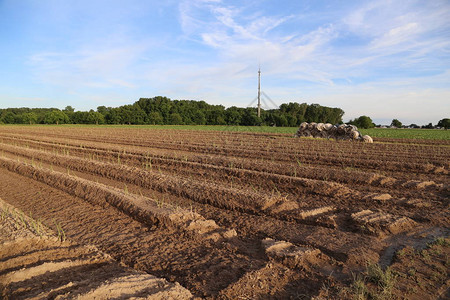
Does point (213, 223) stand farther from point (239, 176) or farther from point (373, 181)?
point (373, 181)

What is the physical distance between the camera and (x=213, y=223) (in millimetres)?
4598

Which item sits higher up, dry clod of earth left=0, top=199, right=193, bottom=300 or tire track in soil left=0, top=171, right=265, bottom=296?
dry clod of earth left=0, top=199, right=193, bottom=300

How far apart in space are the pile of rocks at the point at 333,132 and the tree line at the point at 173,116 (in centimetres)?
4189

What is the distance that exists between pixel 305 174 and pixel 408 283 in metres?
5.37

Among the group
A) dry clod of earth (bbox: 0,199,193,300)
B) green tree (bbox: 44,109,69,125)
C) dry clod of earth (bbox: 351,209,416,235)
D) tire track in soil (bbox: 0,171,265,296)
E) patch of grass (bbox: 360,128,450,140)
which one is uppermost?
green tree (bbox: 44,109,69,125)

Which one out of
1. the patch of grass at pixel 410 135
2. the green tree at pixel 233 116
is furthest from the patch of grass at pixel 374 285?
the green tree at pixel 233 116

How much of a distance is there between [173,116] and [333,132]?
190 feet

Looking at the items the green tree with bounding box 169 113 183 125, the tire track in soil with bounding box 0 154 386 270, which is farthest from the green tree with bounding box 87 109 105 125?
the tire track in soil with bounding box 0 154 386 270

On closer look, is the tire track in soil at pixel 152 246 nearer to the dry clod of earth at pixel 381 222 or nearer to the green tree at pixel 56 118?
the dry clod of earth at pixel 381 222

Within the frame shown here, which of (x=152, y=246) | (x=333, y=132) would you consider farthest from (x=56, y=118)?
(x=152, y=246)

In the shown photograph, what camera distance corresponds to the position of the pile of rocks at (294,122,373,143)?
66.4 ft

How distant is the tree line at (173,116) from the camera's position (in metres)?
71.1

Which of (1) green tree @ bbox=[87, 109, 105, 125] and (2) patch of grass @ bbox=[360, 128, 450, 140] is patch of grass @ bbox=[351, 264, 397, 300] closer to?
(2) patch of grass @ bbox=[360, 128, 450, 140]

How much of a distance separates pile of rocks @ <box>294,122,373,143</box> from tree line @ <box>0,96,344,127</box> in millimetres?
41886
